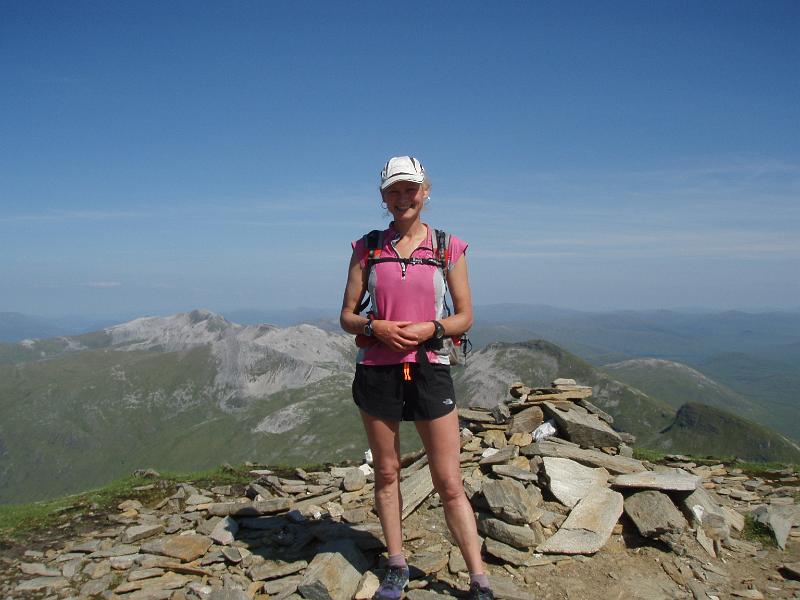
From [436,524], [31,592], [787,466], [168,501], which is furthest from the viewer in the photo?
[787,466]

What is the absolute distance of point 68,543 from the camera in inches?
399

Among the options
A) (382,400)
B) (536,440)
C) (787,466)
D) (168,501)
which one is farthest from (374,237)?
(787,466)

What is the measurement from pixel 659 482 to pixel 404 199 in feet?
23.5

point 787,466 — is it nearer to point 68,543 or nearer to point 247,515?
point 247,515

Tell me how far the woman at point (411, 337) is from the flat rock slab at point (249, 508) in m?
5.36

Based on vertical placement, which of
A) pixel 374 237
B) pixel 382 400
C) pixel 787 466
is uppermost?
pixel 374 237

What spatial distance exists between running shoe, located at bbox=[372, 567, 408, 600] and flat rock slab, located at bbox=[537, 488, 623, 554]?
2.57 metres

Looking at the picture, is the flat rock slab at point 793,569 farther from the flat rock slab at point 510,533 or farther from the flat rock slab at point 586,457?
the flat rock slab at point 510,533

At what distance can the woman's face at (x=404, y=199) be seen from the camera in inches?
251

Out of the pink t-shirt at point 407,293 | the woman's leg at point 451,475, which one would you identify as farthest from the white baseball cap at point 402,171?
the woman's leg at point 451,475

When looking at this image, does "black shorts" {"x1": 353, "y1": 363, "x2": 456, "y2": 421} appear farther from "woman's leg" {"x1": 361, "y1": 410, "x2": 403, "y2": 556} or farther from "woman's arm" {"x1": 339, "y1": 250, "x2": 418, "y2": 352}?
"woman's arm" {"x1": 339, "y1": 250, "x2": 418, "y2": 352}

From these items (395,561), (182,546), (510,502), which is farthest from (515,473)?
(182,546)

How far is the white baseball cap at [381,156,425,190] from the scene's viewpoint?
244 inches

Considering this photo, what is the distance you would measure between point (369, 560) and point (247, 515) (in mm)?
3634
